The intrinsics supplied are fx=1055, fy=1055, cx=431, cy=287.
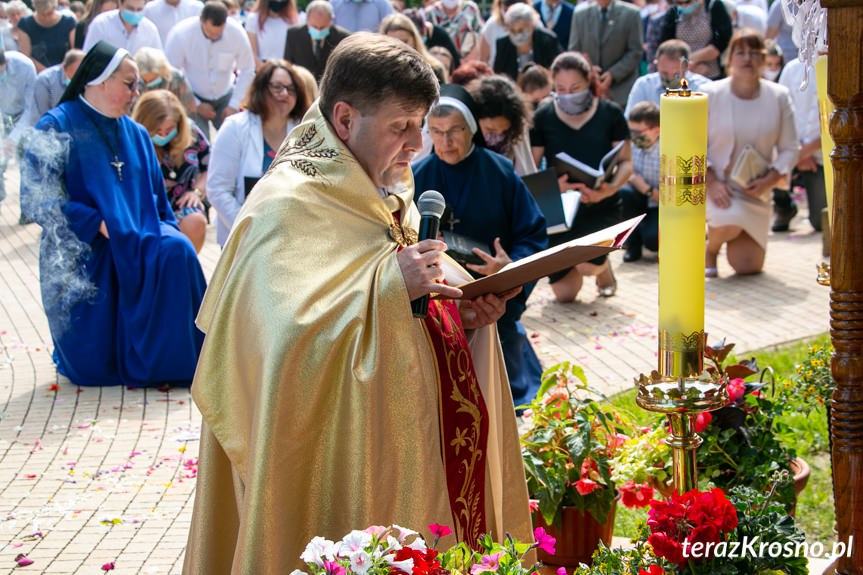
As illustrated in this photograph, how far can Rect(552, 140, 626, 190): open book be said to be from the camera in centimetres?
823

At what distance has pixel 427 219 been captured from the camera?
2.75 m

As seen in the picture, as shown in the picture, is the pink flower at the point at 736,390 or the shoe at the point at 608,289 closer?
the pink flower at the point at 736,390

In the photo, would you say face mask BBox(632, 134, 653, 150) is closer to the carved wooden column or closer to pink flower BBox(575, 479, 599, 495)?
pink flower BBox(575, 479, 599, 495)

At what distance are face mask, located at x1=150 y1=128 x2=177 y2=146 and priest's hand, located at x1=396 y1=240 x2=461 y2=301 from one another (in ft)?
18.7

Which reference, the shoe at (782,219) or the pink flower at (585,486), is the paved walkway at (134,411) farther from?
the pink flower at (585,486)

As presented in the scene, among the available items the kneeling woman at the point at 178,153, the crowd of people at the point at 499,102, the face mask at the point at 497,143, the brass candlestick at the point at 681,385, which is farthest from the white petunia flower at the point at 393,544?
the kneeling woman at the point at 178,153

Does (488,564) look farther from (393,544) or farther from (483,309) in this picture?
(483,309)

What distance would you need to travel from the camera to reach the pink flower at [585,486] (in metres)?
3.82

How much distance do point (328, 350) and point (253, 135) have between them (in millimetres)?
5199

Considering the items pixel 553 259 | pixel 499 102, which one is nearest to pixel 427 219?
pixel 553 259

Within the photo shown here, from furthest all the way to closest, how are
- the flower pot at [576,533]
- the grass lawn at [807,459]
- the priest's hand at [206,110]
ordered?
1. the priest's hand at [206,110]
2. the grass lawn at [807,459]
3. the flower pot at [576,533]

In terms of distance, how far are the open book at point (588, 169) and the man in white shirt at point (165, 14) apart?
6.02 metres

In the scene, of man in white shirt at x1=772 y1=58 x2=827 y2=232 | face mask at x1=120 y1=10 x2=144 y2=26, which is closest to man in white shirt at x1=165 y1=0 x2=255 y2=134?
face mask at x1=120 y1=10 x2=144 y2=26

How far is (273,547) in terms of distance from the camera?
272 cm
